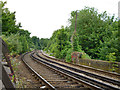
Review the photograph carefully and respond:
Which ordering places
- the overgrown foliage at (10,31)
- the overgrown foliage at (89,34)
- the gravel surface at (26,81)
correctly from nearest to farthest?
the gravel surface at (26,81)
the overgrown foliage at (10,31)
the overgrown foliage at (89,34)

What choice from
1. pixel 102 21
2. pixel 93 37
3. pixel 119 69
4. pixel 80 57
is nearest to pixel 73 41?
pixel 80 57

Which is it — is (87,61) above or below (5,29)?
below

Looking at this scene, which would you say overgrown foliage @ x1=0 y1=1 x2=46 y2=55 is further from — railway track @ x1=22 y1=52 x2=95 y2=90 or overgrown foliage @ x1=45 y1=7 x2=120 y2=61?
overgrown foliage @ x1=45 y1=7 x2=120 y2=61

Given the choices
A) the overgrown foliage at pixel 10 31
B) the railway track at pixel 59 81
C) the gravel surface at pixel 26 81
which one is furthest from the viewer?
the overgrown foliage at pixel 10 31

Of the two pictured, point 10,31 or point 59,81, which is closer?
point 59,81

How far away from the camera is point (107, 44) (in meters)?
17.2

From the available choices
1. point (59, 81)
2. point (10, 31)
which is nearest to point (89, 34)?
point (10, 31)

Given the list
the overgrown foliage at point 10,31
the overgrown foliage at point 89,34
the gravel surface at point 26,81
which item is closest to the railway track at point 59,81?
the gravel surface at point 26,81

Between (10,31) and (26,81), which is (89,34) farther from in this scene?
(26,81)

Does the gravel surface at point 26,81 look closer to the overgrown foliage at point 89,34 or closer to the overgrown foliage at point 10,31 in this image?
the overgrown foliage at point 10,31

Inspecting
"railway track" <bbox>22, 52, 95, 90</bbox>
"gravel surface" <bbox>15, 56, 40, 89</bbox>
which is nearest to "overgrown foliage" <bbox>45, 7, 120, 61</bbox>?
"railway track" <bbox>22, 52, 95, 90</bbox>

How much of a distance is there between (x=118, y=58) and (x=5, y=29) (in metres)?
20.2

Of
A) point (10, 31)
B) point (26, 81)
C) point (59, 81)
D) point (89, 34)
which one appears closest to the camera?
point (59, 81)

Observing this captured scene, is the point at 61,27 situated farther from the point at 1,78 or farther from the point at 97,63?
the point at 1,78
